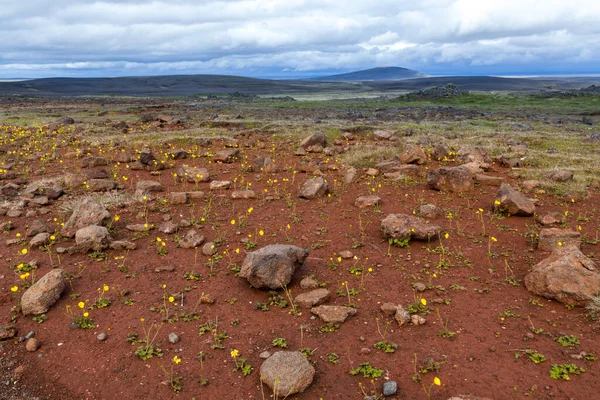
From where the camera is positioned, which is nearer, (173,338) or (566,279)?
(173,338)

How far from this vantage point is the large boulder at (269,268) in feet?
21.8

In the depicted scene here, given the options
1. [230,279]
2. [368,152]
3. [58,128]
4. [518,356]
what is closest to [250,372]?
[230,279]

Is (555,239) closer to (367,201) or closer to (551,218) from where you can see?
(551,218)

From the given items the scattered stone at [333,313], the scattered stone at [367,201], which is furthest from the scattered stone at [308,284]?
the scattered stone at [367,201]

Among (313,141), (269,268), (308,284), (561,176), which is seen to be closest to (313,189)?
(308,284)

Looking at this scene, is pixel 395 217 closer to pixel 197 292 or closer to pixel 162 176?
pixel 197 292

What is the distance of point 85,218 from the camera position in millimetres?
8805

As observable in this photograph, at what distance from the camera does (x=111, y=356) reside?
18.0 ft

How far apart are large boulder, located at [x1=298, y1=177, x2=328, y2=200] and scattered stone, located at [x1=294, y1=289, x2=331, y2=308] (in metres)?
4.52

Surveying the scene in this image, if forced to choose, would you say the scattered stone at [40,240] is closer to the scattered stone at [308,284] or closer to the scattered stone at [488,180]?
the scattered stone at [308,284]

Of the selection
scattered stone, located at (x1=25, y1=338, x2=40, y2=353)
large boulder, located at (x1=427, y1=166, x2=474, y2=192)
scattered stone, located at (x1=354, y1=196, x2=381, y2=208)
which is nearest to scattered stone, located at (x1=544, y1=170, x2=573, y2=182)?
large boulder, located at (x1=427, y1=166, x2=474, y2=192)

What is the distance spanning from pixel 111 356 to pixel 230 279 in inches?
87.1

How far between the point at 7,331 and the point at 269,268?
3711 millimetres

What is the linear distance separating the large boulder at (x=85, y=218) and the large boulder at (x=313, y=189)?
4.62 metres
